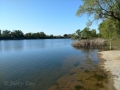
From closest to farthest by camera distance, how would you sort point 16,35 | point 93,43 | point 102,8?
1. point 102,8
2. point 93,43
3. point 16,35

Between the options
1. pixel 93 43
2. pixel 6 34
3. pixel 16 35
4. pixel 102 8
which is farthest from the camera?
pixel 16 35

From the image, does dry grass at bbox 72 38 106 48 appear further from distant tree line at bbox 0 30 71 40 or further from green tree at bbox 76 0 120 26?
distant tree line at bbox 0 30 71 40

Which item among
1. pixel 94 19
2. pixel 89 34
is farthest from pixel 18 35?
pixel 94 19

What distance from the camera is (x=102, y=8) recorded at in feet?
40.0

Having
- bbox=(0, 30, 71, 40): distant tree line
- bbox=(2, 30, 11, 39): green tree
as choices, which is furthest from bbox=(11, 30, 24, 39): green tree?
bbox=(2, 30, 11, 39): green tree

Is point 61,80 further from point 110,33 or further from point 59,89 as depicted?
point 110,33

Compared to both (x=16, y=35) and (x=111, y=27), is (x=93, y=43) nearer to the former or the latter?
(x=111, y=27)

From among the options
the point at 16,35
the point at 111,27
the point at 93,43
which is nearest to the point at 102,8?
the point at 111,27

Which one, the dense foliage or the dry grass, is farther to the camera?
the dry grass

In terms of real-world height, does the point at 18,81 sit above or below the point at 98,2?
below

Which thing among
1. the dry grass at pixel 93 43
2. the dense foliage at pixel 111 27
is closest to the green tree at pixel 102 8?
the dense foliage at pixel 111 27

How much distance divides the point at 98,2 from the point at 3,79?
10973 mm

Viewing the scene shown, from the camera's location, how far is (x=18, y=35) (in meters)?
108

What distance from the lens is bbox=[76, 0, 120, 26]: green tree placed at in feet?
38.7
